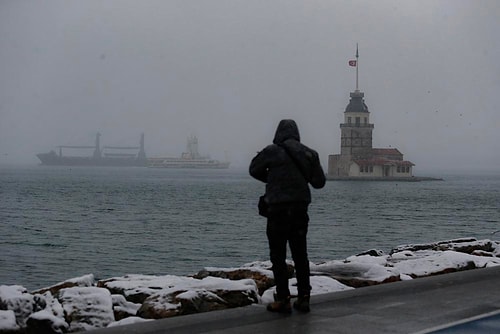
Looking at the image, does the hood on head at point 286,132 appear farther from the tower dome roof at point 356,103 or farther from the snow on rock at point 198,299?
the tower dome roof at point 356,103

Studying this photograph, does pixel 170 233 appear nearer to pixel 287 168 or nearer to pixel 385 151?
pixel 287 168

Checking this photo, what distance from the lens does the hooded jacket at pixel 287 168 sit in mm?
6797

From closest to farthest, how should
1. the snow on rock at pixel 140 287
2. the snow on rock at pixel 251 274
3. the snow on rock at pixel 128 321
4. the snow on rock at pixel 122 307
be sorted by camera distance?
A: the snow on rock at pixel 128 321
the snow on rock at pixel 122 307
the snow on rock at pixel 140 287
the snow on rock at pixel 251 274

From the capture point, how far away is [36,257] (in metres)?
36.9

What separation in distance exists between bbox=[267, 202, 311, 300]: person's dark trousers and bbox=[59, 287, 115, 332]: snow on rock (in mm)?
1509

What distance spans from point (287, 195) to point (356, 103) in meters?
156

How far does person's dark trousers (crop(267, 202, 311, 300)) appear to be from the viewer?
679cm

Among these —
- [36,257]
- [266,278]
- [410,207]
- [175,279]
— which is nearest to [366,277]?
[266,278]

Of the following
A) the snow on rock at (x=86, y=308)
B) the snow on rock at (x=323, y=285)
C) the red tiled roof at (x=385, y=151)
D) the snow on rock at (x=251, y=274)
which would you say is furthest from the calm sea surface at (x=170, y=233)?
the red tiled roof at (x=385, y=151)

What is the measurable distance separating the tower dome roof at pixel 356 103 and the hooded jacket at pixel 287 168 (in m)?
155

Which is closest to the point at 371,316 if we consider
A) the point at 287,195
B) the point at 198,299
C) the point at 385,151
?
the point at 287,195

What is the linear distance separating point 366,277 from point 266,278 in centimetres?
122

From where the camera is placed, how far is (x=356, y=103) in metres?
161

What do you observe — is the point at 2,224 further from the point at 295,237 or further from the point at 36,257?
the point at 295,237
